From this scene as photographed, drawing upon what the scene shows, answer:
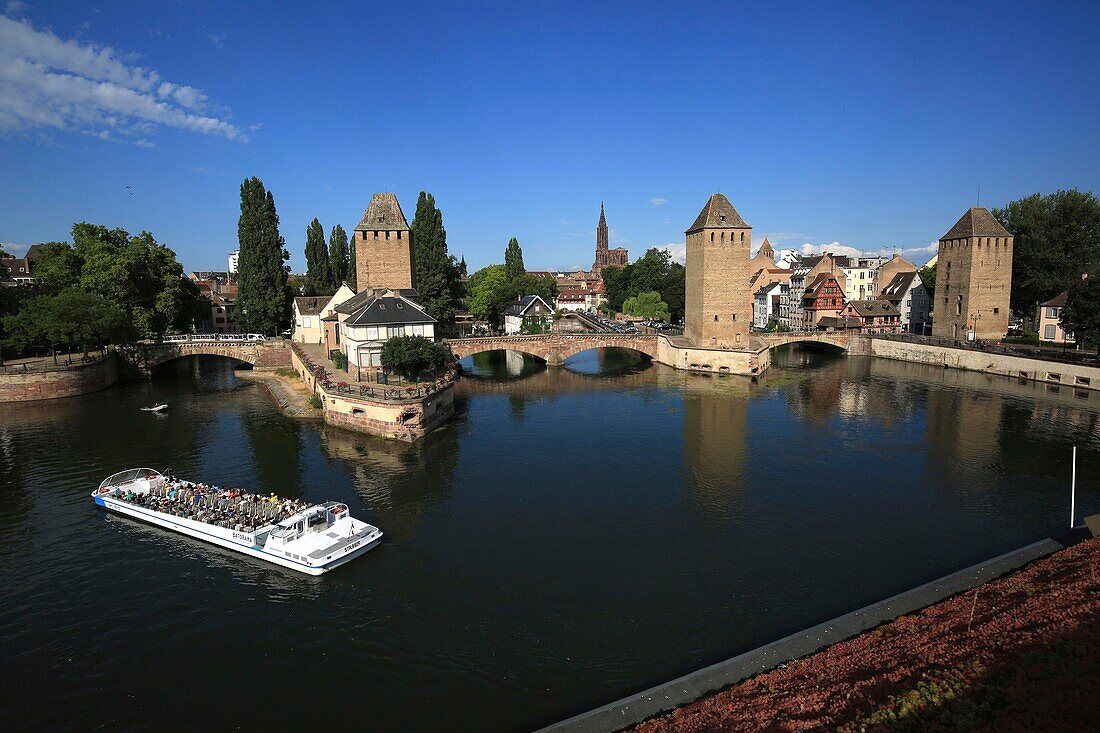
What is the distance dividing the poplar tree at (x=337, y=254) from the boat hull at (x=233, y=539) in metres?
49.4

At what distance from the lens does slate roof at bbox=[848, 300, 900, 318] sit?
7025 centimetres

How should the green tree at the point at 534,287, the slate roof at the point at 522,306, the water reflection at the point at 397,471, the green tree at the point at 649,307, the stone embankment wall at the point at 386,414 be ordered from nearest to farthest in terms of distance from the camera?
the water reflection at the point at 397,471, the stone embankment wall at the point at 386,414, the slate roof at the point at 522,306, the green tree at the point at 534,287, the green tree at the point at 649,307

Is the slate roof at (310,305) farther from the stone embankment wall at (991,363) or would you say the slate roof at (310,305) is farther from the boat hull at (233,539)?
the stone embankment wall at (991,363)

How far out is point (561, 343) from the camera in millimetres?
53281

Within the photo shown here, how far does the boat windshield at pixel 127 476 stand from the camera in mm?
22188

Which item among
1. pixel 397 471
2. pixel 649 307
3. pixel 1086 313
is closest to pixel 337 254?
pixel 649 307

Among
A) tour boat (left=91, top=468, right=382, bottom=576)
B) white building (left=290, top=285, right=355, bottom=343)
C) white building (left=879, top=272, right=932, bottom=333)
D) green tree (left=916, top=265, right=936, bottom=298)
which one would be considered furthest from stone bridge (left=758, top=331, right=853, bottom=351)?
tour boat (left=91, top=468, right=382, bottom=576)

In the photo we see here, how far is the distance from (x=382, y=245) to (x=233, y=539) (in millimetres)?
34438

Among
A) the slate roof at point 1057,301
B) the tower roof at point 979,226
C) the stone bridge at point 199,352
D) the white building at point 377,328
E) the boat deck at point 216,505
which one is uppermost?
the tower roof at point 979,226

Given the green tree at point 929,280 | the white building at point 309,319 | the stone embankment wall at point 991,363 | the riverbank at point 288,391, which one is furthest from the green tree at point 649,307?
the riverbank at point 288,391

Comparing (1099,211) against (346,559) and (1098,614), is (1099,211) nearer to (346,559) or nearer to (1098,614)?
(1098,614)

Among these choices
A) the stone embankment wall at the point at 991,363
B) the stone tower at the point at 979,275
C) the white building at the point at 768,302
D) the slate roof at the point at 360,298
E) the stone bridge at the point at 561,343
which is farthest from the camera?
the white building at the point at 768,302

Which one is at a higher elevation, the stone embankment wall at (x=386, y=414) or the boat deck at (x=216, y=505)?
the stone embankment wall at (x=386, y=414)

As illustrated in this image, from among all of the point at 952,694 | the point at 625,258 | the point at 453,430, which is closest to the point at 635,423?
the point at 453,430
